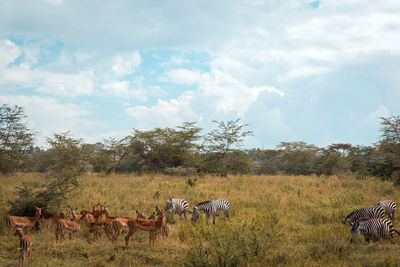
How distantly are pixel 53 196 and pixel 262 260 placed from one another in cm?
858

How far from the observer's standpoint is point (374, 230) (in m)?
8.79

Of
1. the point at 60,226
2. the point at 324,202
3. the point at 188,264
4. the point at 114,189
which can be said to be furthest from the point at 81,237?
the point at 324,202

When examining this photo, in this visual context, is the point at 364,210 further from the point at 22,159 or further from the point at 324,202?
the point at 22,159

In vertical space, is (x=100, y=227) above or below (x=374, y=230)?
below

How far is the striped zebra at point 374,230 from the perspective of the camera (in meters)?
8.79

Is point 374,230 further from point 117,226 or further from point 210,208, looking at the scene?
point 117,226

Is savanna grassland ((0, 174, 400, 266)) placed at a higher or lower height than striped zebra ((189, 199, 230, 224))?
lower

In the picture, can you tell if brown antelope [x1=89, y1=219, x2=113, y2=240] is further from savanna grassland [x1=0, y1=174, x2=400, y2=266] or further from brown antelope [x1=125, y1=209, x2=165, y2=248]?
brown antelope [x1=125, y1=209, x2=165, y2=248]

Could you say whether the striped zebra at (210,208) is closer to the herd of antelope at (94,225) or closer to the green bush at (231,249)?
the herd of antelope at (94,225)

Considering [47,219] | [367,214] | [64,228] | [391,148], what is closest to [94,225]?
[64,228]

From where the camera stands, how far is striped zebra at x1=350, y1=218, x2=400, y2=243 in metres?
8.79

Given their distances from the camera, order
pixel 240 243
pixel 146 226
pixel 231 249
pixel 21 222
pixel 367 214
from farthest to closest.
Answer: pixel 367 214 → pixel 21 222 → pixel 146 226 → pixel 240 243 → pixel 231 249

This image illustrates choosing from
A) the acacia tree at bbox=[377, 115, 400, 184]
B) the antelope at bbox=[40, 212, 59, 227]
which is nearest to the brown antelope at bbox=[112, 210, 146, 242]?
the antelope at bbox=[40, 212, 59, 227]

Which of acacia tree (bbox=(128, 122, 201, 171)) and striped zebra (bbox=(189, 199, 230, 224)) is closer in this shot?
striped zebra (bbox=(189, 199, 230, 224))
